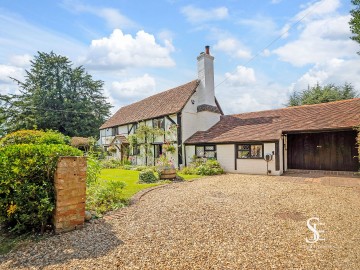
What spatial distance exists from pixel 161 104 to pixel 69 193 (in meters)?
17.6

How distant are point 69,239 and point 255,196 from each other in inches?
245

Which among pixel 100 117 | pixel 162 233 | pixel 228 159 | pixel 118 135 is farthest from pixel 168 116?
pixel 100 117

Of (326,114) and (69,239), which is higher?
(326,114)

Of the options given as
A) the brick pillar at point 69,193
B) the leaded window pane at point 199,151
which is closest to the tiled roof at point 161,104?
the leaded window pane at point 199,151

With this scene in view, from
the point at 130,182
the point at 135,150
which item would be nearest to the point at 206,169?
the point at 130,182

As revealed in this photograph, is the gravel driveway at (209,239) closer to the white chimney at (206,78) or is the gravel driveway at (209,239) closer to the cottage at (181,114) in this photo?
the cottage at (181,114)

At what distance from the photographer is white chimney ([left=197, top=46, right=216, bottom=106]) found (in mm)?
19594

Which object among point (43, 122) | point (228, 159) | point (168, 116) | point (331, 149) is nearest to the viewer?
point (331, 149)

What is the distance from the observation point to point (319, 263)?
3.53m

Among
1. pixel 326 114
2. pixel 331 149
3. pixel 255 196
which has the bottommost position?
pixel 255 196

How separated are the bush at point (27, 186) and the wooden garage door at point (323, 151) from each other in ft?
48.9

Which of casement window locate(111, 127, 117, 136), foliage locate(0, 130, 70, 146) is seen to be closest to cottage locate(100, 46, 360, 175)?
casement window locate(111, 127, 117, 136)

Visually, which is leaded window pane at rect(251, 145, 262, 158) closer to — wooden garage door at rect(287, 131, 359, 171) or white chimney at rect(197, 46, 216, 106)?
wooden garage door at rect(287, 131, 359, 171)

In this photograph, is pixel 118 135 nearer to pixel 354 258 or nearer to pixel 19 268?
pixel 19 268
